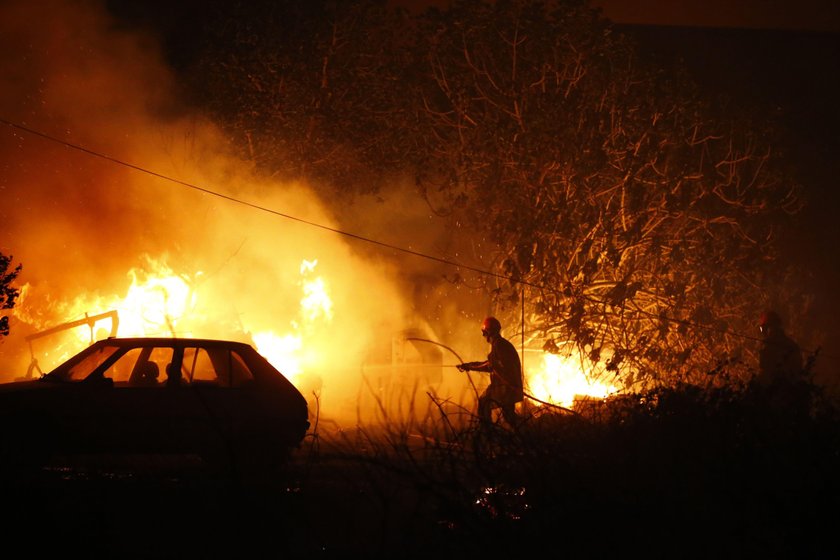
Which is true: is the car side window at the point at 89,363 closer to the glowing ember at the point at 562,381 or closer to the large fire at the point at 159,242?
the large fire at the point at 159,242

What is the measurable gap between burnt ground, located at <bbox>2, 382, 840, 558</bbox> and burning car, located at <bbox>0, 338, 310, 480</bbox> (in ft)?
4.26

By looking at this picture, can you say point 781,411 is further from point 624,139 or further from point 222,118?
point 222,118

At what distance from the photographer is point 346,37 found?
18.8 metres

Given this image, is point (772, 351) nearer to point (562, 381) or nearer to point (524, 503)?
point (562, 381)

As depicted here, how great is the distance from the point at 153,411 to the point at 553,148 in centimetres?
1020

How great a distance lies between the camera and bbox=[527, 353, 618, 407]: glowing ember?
1490 centimetres

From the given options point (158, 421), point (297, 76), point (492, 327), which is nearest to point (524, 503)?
point (158, 421)

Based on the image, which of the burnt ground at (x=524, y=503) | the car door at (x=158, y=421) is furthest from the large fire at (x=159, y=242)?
the burnt ground at (x=524, y=503)

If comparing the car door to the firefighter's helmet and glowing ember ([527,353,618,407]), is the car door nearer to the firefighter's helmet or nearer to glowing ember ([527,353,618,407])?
the firefighter's helmet

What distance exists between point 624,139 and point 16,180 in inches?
459

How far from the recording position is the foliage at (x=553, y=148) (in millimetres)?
15734

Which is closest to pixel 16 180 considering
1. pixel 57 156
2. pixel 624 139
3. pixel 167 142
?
pixel 57 156

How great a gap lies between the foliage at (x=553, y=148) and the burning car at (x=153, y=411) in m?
7.18

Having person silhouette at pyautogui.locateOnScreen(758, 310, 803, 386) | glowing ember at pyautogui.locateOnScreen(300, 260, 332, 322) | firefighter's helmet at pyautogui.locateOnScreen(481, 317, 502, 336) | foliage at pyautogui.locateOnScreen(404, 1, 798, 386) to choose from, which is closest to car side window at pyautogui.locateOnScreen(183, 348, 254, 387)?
firefighter's helmet at pyautogui.locateOnScreen(481, 317, 502, 336)
